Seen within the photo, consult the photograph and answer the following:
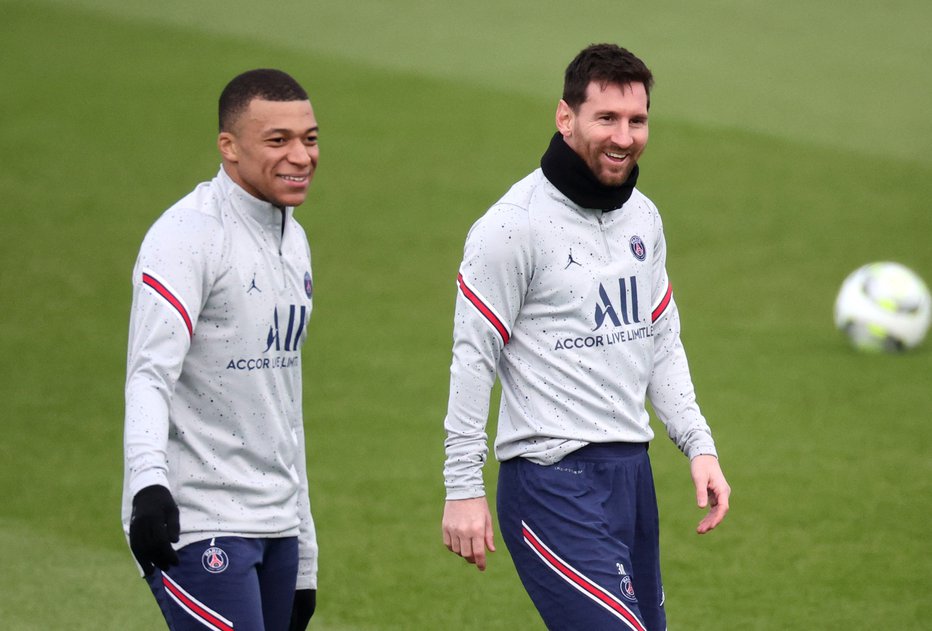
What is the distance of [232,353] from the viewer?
4.75 meters

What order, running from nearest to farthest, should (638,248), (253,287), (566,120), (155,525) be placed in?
(155,525) → (253,287) → (566,120) → (638,248)

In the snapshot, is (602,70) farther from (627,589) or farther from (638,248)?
(627,589)

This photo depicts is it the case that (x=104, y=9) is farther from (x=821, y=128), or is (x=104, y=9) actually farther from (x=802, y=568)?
(x=802, y=568)

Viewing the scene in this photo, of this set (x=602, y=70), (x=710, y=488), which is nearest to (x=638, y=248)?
(x=602, y=70)

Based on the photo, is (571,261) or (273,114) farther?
(571,261)

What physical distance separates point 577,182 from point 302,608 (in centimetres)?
168

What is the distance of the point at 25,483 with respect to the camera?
10.3 m

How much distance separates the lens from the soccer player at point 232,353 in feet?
15.0

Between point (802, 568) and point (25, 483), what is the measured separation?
497 centimetres

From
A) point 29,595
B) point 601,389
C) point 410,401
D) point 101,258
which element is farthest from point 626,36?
point 601,389

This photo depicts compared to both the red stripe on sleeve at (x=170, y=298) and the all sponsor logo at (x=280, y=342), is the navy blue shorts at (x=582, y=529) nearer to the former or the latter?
the all sponsor logo at (x=280, y=342)

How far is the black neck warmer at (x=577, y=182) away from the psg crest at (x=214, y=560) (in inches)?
62.7

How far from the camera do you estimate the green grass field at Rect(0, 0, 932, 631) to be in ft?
28.9

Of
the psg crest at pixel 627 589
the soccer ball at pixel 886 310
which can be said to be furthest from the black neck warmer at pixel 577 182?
the soccer ball at pixel 886 310
